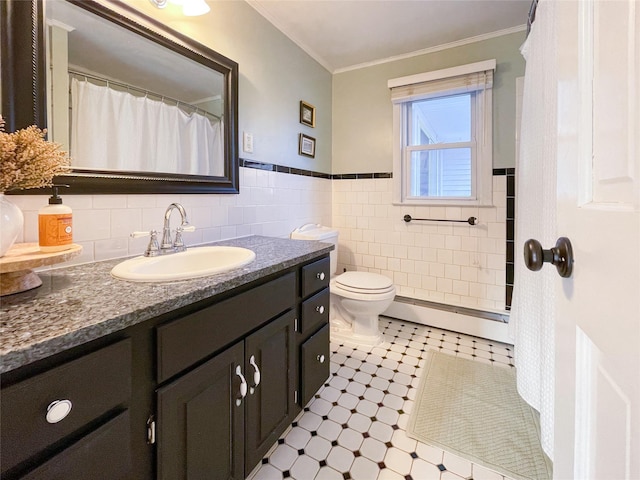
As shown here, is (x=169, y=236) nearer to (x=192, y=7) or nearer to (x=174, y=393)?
(x=174, y=393)

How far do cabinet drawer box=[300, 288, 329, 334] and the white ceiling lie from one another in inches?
70.0

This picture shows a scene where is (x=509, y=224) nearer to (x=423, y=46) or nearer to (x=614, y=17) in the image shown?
(x=423, y=46)

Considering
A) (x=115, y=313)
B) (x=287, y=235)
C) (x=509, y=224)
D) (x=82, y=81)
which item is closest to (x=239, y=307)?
(x=115, y=313)

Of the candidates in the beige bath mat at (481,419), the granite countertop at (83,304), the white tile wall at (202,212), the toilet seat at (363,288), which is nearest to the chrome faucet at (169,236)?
the white tile wall at (202,212)

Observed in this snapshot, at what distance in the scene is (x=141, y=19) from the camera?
48.6 inches

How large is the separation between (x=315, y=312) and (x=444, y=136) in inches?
73.8

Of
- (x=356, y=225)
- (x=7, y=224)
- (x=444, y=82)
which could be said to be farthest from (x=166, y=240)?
(x=444, y=82)

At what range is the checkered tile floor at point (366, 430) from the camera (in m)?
1.18

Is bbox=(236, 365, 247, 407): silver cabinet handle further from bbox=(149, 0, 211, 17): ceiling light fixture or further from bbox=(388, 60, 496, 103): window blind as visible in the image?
bbox=(388, 60, 496, 103): window blind

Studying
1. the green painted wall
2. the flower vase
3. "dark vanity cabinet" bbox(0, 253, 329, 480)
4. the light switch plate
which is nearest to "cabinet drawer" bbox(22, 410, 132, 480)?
"dark vanity cabinet" bbox(0, 253, 329, 480)

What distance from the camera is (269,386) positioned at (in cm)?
113

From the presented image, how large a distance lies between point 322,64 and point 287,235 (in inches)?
61.9

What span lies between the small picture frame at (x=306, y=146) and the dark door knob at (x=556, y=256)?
1.97 metres

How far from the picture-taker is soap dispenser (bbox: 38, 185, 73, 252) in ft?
2.61
